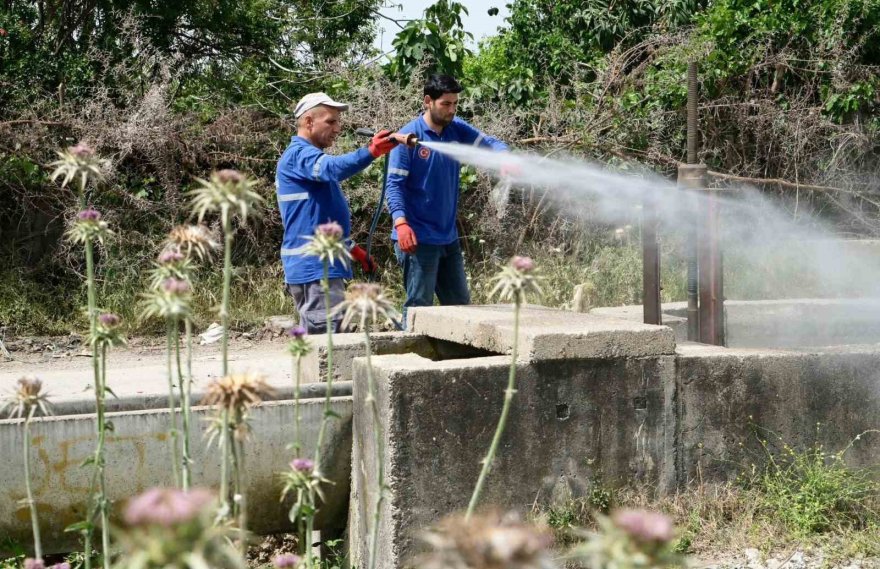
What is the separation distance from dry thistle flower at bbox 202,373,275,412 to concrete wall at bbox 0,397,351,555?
2.32 metres

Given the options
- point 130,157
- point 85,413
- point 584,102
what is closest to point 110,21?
point 130,157

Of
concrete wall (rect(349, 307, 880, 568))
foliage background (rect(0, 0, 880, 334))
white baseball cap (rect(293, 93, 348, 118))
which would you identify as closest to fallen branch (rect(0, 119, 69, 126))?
foliage background (rect(0, 0, 880, 334))

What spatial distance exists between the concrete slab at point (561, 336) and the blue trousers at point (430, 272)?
115cm

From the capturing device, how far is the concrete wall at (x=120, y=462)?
408 centimetres

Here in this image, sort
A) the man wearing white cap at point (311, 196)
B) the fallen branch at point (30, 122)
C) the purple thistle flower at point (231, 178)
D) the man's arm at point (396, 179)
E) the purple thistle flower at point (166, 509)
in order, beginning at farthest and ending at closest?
1. the fallen branch at point (30, 122)
2. the man's arm at point (396, 179)
3. the man wearing white cap at point (311, 196)
4. the purple thistle flower at point (231, 178)
5. the purple thistle flower at point (166, 509)

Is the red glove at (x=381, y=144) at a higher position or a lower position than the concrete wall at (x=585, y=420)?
higher

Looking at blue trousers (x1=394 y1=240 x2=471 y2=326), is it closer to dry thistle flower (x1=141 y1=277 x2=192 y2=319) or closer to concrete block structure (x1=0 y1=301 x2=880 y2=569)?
concrete block structure (x1=0 y1=301 x2=880 y2=569)

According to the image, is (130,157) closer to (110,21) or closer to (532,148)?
(110,21)

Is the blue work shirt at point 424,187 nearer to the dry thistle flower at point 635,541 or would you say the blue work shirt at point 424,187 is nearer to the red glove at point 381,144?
the red glove at point 381,144

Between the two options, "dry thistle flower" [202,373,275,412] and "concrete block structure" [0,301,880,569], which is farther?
"concrete block structure" [0,301,880,569]

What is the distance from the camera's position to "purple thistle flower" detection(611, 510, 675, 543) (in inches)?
35.3

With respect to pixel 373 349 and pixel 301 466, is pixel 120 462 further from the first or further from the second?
pixel 301 466

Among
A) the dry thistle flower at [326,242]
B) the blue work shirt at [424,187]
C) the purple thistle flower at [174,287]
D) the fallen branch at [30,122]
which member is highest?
the fallen branch at [30,122]

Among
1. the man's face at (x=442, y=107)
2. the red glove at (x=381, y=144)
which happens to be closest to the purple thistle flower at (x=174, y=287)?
the red glove at (x=381, y=144)
